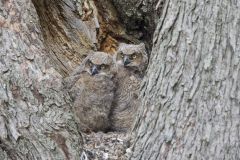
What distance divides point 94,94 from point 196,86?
8.23 feet

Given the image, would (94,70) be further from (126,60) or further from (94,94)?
(126,60)

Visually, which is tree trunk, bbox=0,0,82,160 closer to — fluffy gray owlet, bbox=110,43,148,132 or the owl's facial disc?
the owl's facial disc

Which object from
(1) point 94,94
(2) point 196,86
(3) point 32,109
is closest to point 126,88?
(1) point 94,94

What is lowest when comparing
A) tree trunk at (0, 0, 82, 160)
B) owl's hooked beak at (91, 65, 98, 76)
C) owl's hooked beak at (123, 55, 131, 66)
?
tree trunk at (0, 0, 82, 160)

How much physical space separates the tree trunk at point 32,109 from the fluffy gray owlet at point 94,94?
132cm

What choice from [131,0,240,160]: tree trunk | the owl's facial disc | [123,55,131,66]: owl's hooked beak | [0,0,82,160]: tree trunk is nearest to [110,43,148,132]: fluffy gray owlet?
[123,55,131,66]: owl's hooked beak

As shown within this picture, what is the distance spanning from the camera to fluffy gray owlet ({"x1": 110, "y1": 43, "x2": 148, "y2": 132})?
6234 millimetres

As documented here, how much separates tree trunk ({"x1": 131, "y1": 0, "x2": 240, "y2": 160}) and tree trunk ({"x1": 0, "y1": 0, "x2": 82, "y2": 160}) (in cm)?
85

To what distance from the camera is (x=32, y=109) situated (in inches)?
180

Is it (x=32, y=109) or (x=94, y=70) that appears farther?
(x=94, y=70)

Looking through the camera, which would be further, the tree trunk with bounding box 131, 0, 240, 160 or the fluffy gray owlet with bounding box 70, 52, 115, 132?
the fluffy gray owlet with bounding box 70, 52, 115, 132

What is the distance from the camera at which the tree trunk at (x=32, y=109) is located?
14.8 feet

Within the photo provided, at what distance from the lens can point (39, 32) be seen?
16.7 ft

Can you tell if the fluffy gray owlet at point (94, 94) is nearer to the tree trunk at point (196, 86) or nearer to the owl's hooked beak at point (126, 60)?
the owl's hooked beak at point (126, 60)
